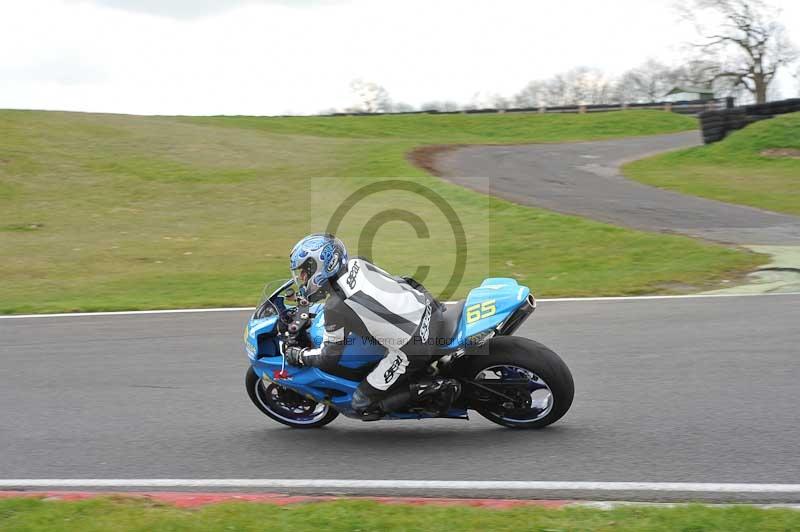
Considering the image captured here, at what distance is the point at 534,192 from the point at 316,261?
1584cm

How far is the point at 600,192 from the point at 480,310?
15.9 meters

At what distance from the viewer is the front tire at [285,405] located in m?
6.93

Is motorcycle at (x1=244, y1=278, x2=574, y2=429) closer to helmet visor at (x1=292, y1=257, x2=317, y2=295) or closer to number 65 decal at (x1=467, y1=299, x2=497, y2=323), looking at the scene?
number 65 decal at (x1=467, y1=299, x2=497, y2=323)

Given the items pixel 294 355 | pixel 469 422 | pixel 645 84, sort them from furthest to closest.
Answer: pixel 645 84 → pixel 469 422 → pixel 294 355

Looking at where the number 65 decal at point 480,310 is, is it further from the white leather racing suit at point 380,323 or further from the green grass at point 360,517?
the green grass at point 360,517

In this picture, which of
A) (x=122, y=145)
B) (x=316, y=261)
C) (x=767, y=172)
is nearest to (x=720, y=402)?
(x=316, y=261)

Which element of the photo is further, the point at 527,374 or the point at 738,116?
the point at 738,116

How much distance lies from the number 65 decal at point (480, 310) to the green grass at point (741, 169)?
14.0m

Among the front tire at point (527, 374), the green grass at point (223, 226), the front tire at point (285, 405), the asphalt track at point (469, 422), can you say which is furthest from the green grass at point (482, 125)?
the front tire at point (527, 374)

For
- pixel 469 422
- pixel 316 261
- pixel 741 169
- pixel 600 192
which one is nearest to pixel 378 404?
pixel 469 422

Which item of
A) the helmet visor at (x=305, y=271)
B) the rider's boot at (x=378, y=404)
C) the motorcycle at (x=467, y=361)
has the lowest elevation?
the rider's boot at (x=378, y=404)

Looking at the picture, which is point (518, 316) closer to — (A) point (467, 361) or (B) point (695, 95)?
(A) point (467, 361)

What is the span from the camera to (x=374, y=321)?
608 cm

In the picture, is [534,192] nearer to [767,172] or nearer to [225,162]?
[767,172]
